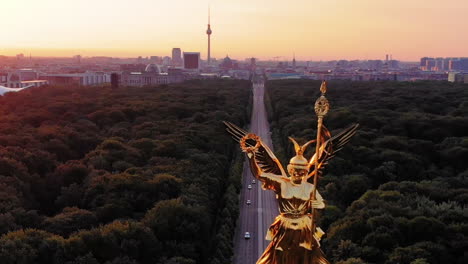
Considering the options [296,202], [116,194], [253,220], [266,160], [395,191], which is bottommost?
[253,220]

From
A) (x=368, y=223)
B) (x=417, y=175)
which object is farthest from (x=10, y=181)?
(x=417, y=175)

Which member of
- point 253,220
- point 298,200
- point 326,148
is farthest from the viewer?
point 253,220

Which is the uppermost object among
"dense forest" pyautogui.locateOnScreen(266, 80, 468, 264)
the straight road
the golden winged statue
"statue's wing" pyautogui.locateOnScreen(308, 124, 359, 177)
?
"statue's wing" pyautogui.locateOnScreen(308, 124, 359, 177)

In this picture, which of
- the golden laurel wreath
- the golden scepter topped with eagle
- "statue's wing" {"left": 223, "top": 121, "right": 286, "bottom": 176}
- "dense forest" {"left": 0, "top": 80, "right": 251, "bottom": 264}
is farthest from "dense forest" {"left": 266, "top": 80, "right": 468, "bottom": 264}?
the golden laurel wreath

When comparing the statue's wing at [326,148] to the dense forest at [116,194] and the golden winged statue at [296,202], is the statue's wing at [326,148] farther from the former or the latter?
the dense forest at [116,194]

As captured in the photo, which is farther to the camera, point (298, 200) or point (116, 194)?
point (116, 194)

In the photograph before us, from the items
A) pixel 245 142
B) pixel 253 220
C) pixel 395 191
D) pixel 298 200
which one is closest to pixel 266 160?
pixel 245 142

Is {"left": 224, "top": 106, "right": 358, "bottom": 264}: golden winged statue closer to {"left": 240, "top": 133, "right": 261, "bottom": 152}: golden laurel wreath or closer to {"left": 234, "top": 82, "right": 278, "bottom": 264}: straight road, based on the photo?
{"left": 240, "top": 133, "right": 261, "bottom": 152}: golden laurel wreath

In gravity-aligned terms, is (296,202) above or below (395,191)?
above

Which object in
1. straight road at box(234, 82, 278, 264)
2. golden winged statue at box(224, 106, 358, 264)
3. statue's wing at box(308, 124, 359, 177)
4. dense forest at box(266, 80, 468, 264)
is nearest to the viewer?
golden winged statue at box(224, 106, 358, 264)

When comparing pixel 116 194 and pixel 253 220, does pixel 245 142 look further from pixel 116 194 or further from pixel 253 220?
pixel 253 220
